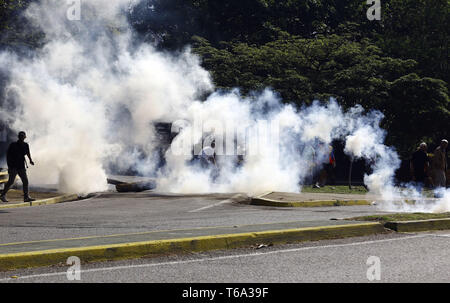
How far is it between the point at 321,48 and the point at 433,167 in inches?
545

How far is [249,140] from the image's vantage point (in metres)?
21.3

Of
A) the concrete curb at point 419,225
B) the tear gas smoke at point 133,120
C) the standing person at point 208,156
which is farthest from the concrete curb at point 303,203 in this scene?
the concrete curb at point 419,225

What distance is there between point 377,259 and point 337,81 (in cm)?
2294

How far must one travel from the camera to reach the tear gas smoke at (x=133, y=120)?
69.5ft

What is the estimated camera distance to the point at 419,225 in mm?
10766

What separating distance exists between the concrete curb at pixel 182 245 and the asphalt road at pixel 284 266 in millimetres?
178

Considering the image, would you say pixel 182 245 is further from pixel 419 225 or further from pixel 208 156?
pixel 208 156

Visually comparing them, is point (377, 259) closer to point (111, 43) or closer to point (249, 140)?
point (249, 140)

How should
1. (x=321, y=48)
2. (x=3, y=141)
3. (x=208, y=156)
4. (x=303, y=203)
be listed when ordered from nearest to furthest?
1. (x=303, y=203)
2. (x=208, y=156)
3. (x=321, y=48)
4. (x=3, y=141)

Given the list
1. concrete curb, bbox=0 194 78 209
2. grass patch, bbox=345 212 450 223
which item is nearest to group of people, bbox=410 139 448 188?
grass patch, bbox=345 212 450 223

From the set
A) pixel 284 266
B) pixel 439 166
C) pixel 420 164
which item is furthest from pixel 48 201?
pixel 284 266

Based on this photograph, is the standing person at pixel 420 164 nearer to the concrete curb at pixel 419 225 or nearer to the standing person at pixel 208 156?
the standing person at pixel 208 156

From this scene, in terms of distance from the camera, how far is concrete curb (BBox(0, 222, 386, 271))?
24.0ft

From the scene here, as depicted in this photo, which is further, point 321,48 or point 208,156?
point 321,48
